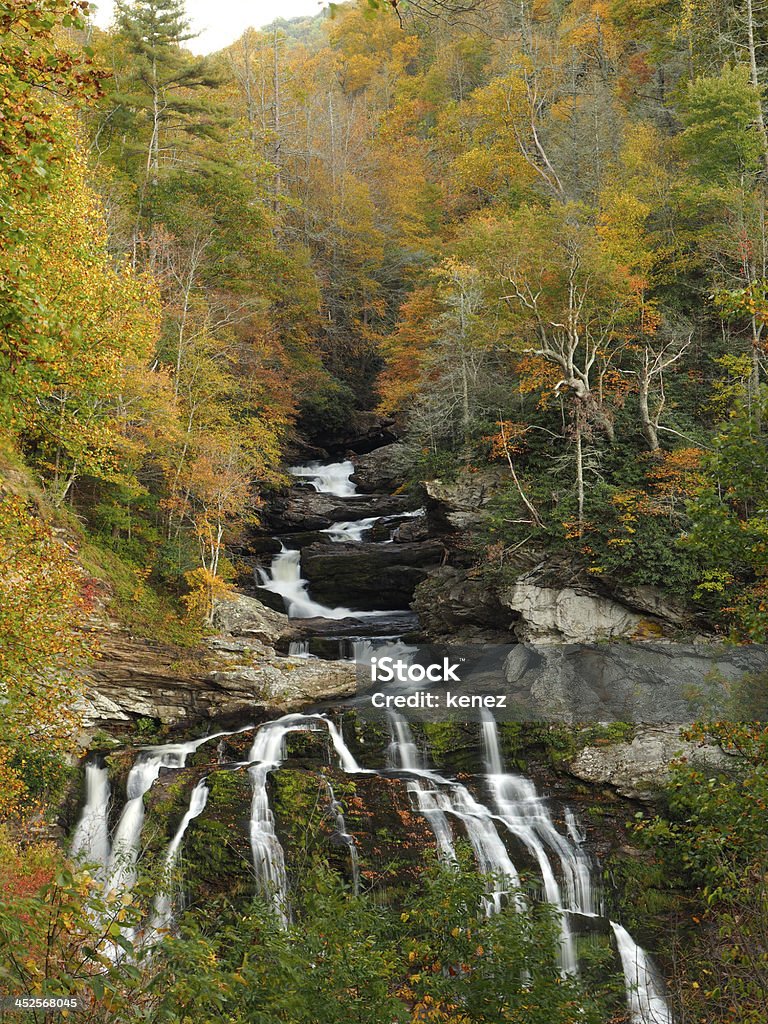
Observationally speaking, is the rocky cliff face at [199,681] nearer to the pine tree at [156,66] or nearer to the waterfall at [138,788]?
the waterfall at [138,788]

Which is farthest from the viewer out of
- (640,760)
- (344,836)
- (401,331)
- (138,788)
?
(401,331)

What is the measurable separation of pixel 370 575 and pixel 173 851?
11447 mm

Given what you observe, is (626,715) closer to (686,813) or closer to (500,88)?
(686,813)

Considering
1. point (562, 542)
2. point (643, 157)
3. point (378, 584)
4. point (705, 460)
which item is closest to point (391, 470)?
point (378, 584)

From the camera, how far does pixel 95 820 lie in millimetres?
12922

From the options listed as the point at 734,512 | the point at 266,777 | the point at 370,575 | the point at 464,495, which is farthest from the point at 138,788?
the point at 464,495

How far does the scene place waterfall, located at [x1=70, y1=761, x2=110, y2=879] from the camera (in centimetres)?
1240

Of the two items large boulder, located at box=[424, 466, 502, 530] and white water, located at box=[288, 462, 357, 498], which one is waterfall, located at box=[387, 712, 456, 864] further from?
white water, located at box=[288, 462, 357, 498]

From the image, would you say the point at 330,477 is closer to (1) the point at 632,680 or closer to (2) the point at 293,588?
(2) the point at 293,588

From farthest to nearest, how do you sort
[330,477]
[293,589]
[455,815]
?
[330,477] < [293,589] < [455,815]

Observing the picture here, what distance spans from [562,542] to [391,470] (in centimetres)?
968

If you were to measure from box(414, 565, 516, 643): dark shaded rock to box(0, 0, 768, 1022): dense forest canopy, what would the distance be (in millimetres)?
749

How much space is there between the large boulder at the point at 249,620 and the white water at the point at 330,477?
8.18 m

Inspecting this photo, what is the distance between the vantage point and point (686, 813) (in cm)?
1282
